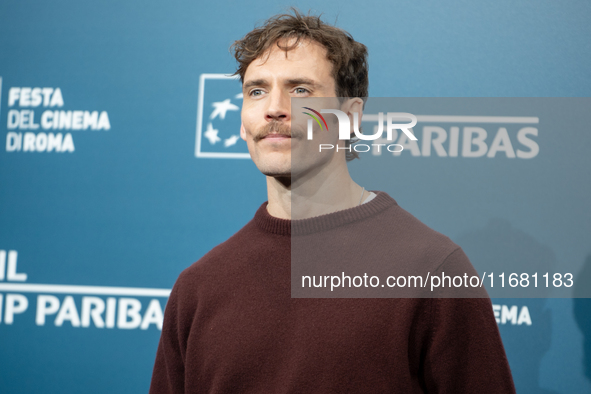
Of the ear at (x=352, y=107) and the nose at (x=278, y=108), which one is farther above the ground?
the ear at (x=352, y=107)

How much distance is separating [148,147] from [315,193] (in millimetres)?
911

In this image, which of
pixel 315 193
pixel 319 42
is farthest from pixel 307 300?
pixel 319 42

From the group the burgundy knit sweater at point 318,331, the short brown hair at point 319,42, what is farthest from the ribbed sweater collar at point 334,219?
the short brown hair at point 319,42

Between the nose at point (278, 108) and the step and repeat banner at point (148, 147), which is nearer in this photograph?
the nose at point (278, 108)

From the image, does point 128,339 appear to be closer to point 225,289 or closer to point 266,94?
point 225,289

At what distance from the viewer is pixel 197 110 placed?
158 cm

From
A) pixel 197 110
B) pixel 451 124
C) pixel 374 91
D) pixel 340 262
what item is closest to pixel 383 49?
pixel 374 91

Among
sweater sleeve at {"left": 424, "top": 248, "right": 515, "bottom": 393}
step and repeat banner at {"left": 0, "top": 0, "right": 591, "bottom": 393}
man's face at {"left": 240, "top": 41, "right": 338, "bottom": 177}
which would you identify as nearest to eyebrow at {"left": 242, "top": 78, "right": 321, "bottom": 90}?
man's face at {"left": 240, "top": 41, "right": 338, "bottom": 177}

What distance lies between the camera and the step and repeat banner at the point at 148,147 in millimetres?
1445

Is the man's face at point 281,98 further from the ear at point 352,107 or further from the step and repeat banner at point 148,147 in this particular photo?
the step and repeat banner at point 148,147

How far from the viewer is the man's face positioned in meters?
0.83

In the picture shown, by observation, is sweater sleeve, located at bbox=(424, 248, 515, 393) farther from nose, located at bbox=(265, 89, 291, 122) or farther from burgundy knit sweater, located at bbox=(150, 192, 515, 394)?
nose, located at bbox=(265, 89, 291, 122)

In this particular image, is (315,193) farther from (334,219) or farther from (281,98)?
(281,98)

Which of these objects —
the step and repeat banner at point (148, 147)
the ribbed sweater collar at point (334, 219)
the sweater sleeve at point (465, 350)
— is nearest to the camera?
the sweater sleeve at point (465, 350)
